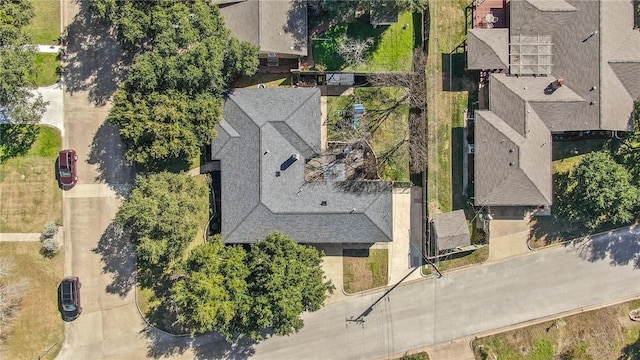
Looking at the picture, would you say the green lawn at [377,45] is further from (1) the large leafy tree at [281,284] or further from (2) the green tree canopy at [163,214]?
(1) the large leafy tree at [281,284]

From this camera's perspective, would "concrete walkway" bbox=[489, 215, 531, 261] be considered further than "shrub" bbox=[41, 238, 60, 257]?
Yes

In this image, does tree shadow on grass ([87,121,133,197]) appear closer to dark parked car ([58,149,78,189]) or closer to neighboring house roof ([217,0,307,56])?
dark parked car ([58,149,78,189])

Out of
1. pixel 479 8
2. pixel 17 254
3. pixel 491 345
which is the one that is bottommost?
pixel 491 345

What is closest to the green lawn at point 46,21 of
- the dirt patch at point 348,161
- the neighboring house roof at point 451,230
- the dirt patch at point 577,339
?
the dirt patch at point 348,161

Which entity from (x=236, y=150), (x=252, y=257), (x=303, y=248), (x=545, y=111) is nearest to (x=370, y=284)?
(x=303, y=248)

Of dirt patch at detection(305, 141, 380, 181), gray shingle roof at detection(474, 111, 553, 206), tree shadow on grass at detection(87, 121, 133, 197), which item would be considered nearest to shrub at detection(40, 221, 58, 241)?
tree shadow on grass at detection(87, 121, 133, 197)

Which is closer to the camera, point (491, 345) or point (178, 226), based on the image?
point (178, 226)

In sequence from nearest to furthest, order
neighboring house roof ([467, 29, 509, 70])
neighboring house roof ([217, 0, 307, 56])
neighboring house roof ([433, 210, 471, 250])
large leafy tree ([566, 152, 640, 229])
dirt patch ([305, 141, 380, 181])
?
large leafy tree ([566, 152, 640, 229]) → neighboring house roof ([217, 0, 307, 56]) → neighboring house roof ([467, 29, 509, 70]) → neighboring house roof ([433, 210, 471, 250]) → dirt patch ([305, 141, 380, 181])

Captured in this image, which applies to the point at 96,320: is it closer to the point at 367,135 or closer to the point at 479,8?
the point at 367,135
